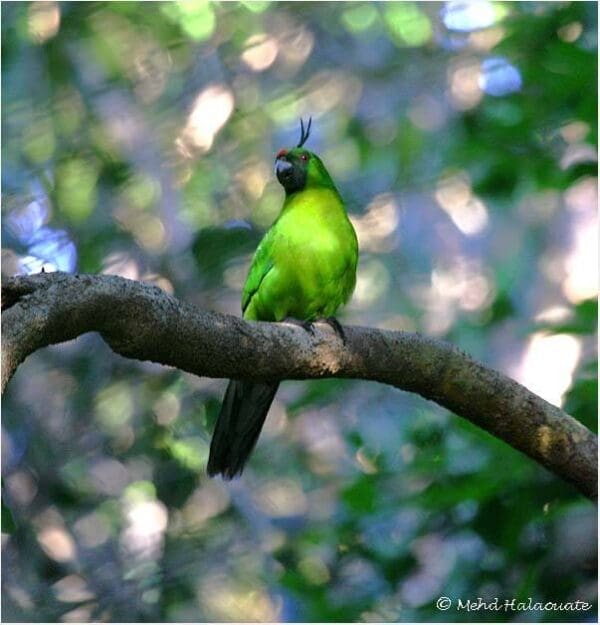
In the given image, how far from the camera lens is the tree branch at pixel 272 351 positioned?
1863 mm

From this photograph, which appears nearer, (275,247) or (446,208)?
(275,247)

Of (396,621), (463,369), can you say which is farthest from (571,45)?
(396,621)

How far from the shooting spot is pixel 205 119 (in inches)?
226

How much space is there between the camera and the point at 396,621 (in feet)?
11.3

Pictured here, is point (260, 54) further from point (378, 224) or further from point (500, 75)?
point (500, 75)

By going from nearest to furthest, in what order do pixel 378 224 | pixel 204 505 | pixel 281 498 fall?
pixel 204 505 → pixel 281 498 → pixel 378 224

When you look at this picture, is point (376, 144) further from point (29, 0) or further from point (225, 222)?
point (29, 0)

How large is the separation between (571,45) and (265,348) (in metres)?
1.89

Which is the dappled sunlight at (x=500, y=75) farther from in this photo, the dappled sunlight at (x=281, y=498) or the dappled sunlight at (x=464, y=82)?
the dappled sunlight at (x=281, y=498)

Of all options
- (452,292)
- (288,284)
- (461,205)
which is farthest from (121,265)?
(461,205)

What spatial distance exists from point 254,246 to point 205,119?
1066 millimetres

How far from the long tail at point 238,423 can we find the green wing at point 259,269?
1.48 ft

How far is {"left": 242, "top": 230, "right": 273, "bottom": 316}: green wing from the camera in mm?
3643

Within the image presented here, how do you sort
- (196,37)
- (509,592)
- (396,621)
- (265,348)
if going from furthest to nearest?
(196,37) → (396,621) → (509,592) → (265,348)
